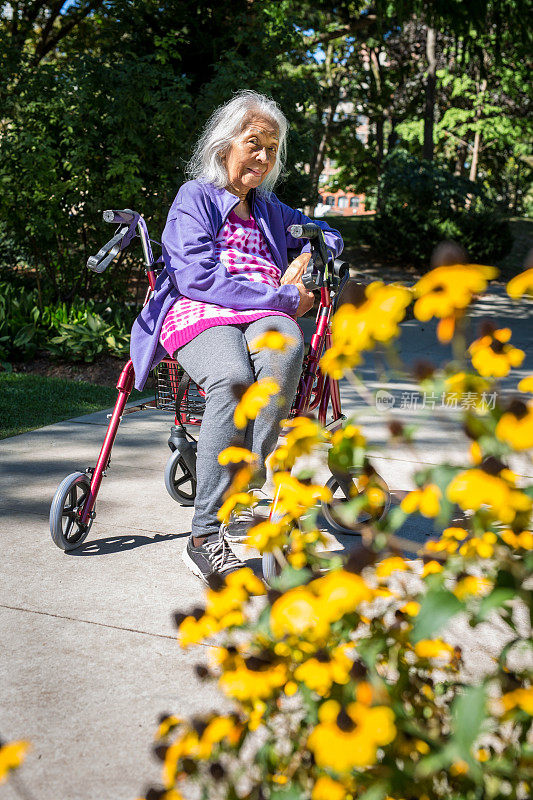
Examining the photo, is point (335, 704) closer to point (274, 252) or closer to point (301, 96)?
point (274, 252)

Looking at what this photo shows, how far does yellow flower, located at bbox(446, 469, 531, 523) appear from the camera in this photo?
3.25 feet

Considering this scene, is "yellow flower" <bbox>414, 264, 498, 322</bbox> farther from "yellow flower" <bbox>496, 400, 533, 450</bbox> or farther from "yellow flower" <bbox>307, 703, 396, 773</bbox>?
"yellow flower" <bbox>307, 703, 396, 773</bbox>

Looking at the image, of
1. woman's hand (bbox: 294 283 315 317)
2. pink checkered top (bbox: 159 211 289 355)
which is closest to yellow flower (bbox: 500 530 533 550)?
pink checkered top (bbox: 159 211 289 355)

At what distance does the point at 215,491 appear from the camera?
2762 millimetres

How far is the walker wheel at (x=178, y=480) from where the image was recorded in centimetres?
347

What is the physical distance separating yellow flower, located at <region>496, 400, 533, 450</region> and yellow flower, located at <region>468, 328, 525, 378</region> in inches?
3.7

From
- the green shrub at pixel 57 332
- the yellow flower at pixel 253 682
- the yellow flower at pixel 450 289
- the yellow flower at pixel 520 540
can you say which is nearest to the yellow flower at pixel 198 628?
the yellow flower at pixel 253 682

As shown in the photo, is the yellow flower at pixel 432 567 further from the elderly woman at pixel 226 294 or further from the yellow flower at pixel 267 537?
the elderly woman at pixel 226 294

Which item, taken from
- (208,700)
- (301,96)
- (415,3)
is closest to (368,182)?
(301,96)

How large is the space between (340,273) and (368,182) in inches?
988

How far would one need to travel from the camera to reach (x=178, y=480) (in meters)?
3.55

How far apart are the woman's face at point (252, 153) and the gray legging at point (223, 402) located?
769 millimetres

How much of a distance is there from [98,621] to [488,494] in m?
1.79

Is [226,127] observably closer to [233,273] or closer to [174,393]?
[233,273]
